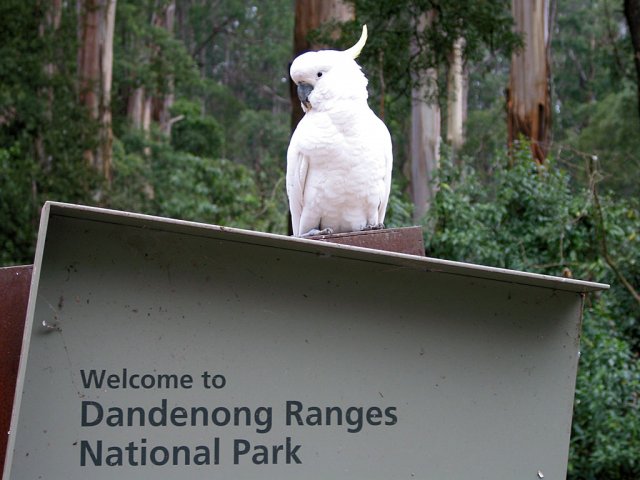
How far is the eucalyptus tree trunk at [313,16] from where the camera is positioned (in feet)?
22.7

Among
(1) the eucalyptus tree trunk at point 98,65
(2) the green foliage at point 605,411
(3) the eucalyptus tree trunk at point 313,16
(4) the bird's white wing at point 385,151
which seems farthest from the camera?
(1) the eucalyptus tree trunk at point 98,65

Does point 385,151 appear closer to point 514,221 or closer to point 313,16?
point 514,221

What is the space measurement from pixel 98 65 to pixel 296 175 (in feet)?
34.7

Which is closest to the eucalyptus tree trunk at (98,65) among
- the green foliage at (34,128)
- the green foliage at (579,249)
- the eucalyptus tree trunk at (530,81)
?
the green foliage at (34,128)

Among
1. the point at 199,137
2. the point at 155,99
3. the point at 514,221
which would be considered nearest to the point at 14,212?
the point at 514,221

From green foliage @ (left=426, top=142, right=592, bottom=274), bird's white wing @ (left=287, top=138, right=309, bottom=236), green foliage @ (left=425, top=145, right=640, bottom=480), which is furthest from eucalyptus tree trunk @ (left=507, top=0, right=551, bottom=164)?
bird's white wing @ (left=287, top=138, right=309, bottom=236)

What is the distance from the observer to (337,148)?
10.1 feet

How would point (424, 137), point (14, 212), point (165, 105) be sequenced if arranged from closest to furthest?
point (14, 212) → point (424, 137) → point (165, 105)

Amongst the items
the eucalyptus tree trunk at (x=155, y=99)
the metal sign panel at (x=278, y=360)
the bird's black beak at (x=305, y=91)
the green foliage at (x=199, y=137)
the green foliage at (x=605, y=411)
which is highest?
the eucalyptus tree trunk at (x=155, y=99)

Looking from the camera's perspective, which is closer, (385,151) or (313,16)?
(385,151)

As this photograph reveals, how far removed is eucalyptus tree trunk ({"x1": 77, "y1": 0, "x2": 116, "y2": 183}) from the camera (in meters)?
12.3

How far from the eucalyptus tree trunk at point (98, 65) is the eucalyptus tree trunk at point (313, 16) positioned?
18.1 ft

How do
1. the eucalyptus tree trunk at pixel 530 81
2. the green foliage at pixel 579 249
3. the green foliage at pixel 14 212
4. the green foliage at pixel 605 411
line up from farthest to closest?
the green foliage at pixel 14 212
the eucalyptus tree trunk at pixel 530 81
the green foliage at pixel 579 249
the green foliage at pixel 605 411

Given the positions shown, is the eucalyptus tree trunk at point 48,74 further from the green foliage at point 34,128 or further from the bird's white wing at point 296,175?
the bird's white wing at point 296,175
